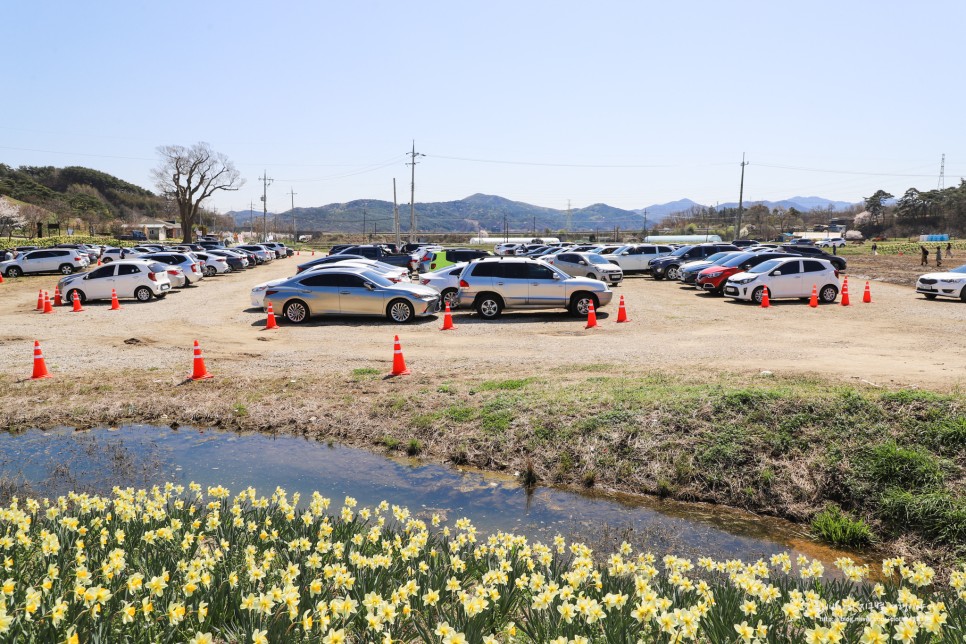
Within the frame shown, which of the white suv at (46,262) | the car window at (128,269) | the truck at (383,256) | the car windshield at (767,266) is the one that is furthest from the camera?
the white suv at (46,262)

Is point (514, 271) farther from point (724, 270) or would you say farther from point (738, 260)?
point (738, 260)

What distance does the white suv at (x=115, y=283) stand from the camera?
→ 24391 mm

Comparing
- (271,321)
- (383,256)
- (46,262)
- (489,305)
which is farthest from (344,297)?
(46,262)

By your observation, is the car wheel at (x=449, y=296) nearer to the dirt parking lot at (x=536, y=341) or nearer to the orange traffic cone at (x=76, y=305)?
the dirt parking lot at (x=536, y=341)

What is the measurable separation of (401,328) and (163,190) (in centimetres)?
9092

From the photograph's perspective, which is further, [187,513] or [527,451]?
[527,451]

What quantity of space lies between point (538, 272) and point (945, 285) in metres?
14.0

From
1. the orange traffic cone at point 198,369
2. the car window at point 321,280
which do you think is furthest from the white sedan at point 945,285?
the orange traffic cone at point 198,369

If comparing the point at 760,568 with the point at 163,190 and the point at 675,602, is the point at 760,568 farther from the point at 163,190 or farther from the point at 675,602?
the point at 163,190

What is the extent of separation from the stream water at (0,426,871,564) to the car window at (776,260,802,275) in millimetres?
17052

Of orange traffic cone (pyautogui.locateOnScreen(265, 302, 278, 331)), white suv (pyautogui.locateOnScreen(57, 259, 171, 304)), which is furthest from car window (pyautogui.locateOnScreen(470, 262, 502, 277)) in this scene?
white suv (pyautogui.locateOnScreen(57, 259, 171, 304))

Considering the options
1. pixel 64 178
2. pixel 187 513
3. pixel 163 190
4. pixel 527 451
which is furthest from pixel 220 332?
pixel 64 178

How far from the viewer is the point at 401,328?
17734mm

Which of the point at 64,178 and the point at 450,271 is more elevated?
the point at 64,178
